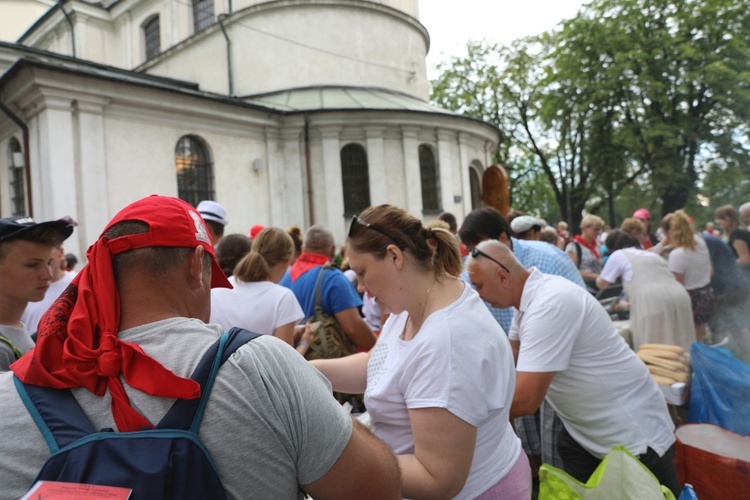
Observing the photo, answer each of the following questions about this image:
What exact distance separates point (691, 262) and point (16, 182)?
16.3m

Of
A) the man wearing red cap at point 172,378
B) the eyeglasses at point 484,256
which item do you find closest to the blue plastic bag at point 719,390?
the eyeglasses at point 484,256

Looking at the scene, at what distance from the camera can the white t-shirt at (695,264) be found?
6648 mm

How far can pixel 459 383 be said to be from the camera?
1736 millimetres

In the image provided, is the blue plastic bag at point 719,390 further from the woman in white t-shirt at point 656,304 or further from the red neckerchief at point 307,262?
the red neckerchief at point 307,262

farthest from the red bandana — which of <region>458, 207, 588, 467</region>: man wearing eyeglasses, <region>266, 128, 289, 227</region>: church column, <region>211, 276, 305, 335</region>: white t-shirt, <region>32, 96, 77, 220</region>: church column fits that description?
<region>266, 128, 289, 227</region>: church column

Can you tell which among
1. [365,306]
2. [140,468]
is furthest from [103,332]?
[365,306]

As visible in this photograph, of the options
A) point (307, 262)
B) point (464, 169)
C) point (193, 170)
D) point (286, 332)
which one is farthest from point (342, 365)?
point (464, 169)

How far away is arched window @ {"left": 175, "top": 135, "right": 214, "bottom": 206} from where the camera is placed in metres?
15.2

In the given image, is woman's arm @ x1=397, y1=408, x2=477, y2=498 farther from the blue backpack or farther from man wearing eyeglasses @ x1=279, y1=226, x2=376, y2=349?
man wearing eyeglasses @ x1=279, y1=226, x2=376, y2=349

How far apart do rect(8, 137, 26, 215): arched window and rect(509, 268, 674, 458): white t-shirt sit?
15470 mm

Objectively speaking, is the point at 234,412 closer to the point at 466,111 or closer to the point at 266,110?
the point at 266,110

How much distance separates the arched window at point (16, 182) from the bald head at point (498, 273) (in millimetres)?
15088

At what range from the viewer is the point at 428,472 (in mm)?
1708

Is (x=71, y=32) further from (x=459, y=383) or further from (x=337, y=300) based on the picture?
(x=459, y=383)
